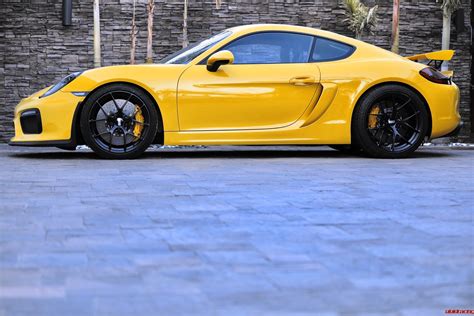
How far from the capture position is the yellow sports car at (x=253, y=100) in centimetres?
840

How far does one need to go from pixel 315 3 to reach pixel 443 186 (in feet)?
28.4

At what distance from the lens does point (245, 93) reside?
27.9 ft

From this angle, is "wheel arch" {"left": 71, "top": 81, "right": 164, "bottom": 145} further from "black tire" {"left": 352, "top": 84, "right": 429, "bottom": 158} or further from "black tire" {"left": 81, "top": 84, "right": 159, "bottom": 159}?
"black tire" {"left": 352, "top": 84, "right": 429, "bottom": 158}

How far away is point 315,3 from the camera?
14.4m

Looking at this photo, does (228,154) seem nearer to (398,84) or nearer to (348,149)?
(348,149)

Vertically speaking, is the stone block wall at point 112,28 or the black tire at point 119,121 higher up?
the stone block wall at point 112,28

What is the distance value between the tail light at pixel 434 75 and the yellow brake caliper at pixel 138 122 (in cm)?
267

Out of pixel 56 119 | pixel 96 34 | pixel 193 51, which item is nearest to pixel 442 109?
pixel 193 51

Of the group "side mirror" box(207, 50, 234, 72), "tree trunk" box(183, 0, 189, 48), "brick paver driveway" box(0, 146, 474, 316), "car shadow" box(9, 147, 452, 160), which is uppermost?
"tree trunk" box(183, 0, 189, 48)

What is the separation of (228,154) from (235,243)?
558 centimetres

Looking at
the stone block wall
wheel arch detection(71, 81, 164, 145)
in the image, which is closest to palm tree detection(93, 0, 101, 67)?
the stone block wall

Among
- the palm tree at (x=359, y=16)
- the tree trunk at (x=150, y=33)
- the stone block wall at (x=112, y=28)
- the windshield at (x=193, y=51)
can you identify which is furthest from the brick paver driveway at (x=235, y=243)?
the palm tree at (x=359, y=16)

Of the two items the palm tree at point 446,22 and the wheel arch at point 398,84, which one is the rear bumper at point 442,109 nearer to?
the wheel arch at point 398,84

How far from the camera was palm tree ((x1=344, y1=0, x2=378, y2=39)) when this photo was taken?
14078 mm
